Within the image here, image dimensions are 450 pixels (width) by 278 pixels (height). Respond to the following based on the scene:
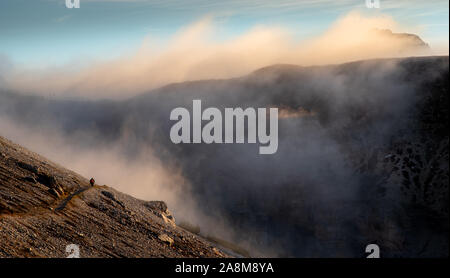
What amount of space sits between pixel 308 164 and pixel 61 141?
107 m

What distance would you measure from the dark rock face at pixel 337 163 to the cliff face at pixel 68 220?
76.7m

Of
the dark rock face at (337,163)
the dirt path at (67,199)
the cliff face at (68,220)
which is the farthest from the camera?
the dark rock face at (337,163)

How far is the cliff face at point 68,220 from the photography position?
52781mm

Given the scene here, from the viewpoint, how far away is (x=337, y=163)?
479ft

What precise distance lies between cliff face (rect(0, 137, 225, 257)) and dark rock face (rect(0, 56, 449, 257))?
76.7 metres

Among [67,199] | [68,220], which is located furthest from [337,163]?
Answer: [68,220]

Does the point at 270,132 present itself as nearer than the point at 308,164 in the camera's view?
No

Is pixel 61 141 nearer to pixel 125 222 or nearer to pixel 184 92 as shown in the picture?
pixel 184 92

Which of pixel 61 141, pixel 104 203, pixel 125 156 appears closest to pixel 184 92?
pixel 125 156

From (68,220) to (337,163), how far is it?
105122 millimetres

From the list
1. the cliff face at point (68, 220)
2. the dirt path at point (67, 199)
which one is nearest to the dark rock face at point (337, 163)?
the cliff face at point (68, 220)

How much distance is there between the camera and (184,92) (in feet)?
638

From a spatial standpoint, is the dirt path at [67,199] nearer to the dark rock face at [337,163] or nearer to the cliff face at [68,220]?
the cliff face at [68,220]

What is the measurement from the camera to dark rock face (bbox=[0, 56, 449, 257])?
130 meters
